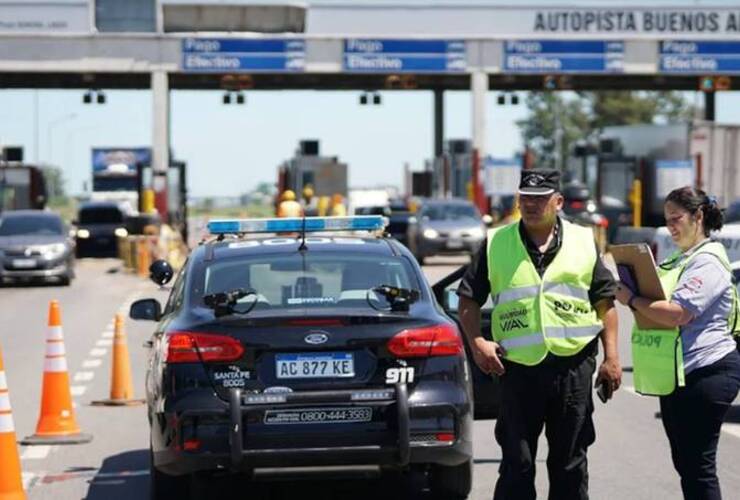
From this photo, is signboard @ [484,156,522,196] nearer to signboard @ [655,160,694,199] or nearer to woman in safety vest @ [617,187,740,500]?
signboard @ [655,160,694,199]

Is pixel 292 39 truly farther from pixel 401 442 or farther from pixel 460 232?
pixel 401 442

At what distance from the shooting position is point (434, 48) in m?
55.2

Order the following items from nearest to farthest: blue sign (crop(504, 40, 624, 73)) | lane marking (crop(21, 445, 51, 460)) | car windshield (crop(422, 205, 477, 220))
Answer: lane marking (crop(21, 445, 51, 460)), car windshield (crop(422, 205, 477, 220)), blue sign (crop(504, 40, 624, 73))

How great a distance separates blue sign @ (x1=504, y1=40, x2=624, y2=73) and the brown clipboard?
154 feet

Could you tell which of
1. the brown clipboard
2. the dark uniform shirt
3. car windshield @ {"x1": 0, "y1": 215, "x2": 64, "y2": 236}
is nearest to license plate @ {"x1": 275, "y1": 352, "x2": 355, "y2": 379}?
the dark uniform shirt

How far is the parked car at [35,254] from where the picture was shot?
38000mm

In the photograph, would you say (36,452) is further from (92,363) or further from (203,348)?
(92,363)

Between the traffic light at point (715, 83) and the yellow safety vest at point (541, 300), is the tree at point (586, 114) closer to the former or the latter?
the traffic light at point (715, 83)

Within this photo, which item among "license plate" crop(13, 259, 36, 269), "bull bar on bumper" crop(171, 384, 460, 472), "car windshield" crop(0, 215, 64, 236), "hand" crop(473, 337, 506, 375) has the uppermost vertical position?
"hand" crop(473, 337, 506, 375)

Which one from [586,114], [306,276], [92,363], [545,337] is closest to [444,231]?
[92,363]

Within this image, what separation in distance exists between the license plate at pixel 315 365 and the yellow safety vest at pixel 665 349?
148 cm

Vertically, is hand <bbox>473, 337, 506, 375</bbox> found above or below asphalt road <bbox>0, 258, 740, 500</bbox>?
Result: above

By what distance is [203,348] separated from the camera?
941cm

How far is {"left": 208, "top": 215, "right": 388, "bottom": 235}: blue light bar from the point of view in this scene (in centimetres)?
1102
